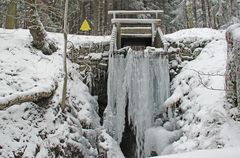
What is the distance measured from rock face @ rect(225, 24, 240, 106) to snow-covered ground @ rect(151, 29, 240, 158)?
0.21 meters

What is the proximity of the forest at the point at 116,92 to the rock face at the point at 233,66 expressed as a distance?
0.02 metres

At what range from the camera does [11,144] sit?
7.38 meters

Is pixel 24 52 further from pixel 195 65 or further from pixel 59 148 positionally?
pixel 195 65

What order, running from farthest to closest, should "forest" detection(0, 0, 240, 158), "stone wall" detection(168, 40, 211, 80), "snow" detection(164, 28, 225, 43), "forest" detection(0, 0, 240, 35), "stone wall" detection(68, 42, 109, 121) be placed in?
"forest" detection(0, 0, 240, 35) → "snow" detection(164, 28, 225, 43) → "stone wall" detection(168, 40, 211, 80) → "stone wall" detection(68, 42, 109, 121) → "forest" detection(0, 0, 240, 158)

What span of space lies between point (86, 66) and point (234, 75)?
17.4ft

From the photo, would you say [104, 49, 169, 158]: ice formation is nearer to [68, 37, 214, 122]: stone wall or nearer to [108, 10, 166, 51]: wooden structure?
[68, 37, 214, 122]: stone wall

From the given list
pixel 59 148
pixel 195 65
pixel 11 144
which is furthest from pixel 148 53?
pixel 11 144

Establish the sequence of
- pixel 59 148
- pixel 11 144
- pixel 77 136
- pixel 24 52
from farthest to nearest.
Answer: pixel 24 52, pixel 77 136, pixel 59 148, pixel 11 144

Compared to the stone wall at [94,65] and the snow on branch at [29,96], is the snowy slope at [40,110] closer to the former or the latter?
the snow on branch at [29,96]

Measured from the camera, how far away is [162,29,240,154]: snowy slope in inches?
303

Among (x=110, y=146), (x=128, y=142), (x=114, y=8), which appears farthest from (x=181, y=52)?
(x=114, y=8)

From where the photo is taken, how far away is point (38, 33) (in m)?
10.6

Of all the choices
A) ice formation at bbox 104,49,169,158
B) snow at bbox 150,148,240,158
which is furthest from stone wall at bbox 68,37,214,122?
snow at bbox 150,148,240,158

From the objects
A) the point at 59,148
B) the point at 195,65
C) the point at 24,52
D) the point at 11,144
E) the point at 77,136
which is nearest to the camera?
the point at 11,144
